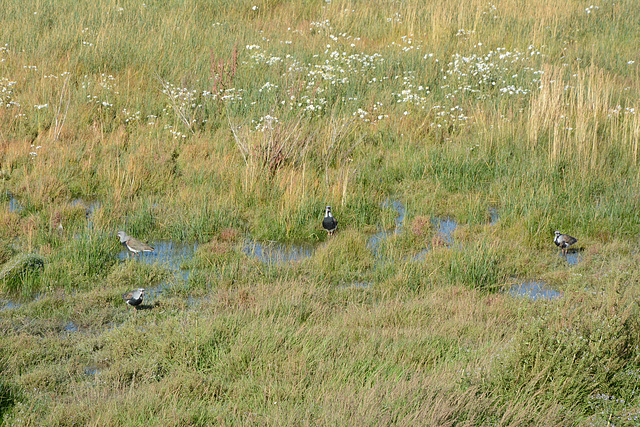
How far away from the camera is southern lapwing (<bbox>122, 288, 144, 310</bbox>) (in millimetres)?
6051

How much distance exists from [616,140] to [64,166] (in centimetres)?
793

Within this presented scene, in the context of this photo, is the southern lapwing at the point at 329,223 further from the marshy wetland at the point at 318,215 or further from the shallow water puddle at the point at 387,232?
the shallow water puddle at the point at 387,232

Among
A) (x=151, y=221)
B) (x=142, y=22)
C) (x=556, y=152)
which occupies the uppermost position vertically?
(x=142, y=22)

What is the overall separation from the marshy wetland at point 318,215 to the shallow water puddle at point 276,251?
43 millimetres

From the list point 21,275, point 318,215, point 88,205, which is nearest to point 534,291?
point 318,215

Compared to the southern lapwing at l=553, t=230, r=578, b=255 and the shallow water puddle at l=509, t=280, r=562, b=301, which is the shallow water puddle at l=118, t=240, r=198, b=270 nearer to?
the shallow water puddle at l=509, t=280, r=562, b=301

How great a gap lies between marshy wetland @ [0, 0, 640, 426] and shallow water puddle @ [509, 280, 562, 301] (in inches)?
1.2

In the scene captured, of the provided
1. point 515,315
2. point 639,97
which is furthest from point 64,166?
point 639,97

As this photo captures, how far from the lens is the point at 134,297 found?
6074mm

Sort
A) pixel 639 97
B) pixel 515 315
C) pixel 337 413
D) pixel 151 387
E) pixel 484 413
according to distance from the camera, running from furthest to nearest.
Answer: pixel 639 97, pixel 515 315, pixel 151 387, pixel 484 413, pixel 337 413

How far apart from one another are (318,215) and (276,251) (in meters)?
0.88

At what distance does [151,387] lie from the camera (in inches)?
188

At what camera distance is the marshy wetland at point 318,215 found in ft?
15.4

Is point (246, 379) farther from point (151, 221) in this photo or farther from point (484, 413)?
point (151, 221)
